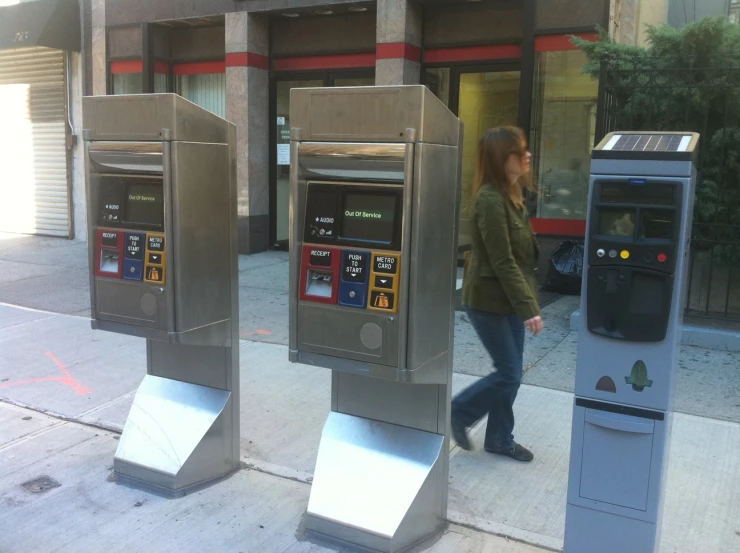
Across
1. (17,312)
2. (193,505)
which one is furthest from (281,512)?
(17,312)

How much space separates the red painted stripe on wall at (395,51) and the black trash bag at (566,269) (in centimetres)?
322

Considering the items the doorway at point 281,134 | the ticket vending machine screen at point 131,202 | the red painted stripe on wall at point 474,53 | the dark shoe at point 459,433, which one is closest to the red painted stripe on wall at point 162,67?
the doorway at point 281,134

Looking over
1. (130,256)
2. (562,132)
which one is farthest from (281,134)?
(130,256)

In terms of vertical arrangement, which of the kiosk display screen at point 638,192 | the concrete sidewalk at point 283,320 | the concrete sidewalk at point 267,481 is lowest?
the concrete sidewalk at point 267,481

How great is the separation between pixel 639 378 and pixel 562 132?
6991 mm

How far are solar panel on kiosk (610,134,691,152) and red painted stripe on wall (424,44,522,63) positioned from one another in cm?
681

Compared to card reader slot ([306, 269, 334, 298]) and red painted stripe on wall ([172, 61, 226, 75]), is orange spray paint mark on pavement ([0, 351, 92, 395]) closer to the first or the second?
card reader slot ([306, 269, 334, 298])

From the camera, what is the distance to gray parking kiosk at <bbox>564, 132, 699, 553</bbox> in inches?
99.1

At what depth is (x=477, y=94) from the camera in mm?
9766

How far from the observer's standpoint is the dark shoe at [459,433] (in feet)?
13.0

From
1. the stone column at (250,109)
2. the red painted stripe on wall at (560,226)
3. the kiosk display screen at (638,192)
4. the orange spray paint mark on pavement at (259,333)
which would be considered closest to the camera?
the kiosk display screen at (638,192)

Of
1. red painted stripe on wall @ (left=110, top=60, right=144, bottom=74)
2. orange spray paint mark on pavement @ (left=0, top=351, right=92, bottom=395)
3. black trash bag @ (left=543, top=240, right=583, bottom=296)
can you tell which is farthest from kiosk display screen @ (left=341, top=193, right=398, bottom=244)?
red painted stripe on wall @ (left=110, top=60, right=144, bottom=74)

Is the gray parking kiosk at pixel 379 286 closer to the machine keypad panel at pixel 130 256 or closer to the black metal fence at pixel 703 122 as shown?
the machine keypad panel at pixel 130 256

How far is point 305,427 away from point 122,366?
78.9 inches
